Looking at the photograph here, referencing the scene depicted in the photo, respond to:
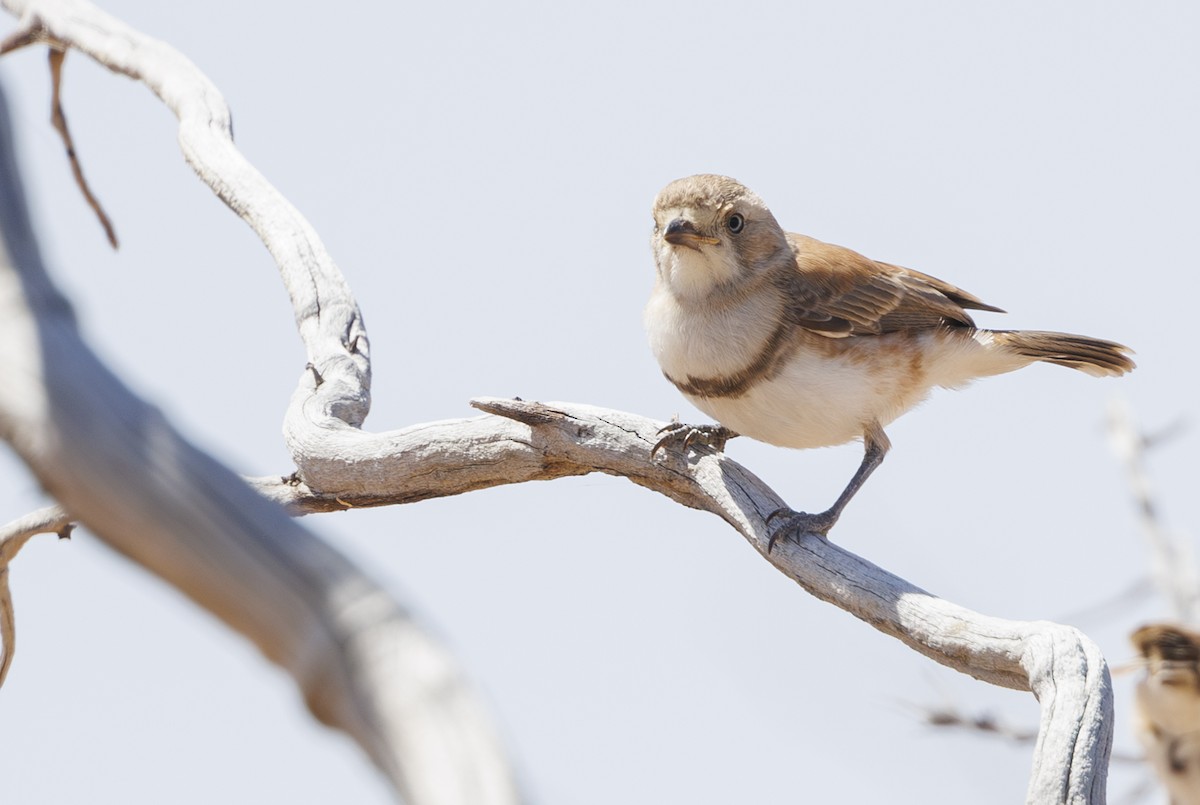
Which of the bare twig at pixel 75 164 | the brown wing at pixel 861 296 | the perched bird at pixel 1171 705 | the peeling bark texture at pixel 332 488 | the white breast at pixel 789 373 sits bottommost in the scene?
the perched bird at pixel 1171 705

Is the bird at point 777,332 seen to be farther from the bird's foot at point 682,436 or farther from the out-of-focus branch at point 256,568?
the out-of-focus branch at point 256,568

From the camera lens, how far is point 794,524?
4207 mm

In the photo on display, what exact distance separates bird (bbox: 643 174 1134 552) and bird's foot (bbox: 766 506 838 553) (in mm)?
28

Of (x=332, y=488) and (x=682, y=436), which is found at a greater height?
(x=682, y=436)

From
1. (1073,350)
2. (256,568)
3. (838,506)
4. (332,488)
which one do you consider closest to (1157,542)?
(1073,350)

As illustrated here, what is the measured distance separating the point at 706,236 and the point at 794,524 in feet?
4.22

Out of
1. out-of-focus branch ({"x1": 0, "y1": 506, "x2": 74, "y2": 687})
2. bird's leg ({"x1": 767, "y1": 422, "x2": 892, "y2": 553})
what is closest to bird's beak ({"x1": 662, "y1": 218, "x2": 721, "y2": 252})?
bird's leg ({"x1": 767, "y1": 422, "x2": 892, "y2": 553})

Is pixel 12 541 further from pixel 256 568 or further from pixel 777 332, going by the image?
pixel 256 568

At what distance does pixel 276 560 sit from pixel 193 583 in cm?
10

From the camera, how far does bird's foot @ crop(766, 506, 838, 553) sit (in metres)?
4.21

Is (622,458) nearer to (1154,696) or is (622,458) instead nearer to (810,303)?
(810,303)

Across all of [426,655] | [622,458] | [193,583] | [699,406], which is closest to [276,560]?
[193,583]

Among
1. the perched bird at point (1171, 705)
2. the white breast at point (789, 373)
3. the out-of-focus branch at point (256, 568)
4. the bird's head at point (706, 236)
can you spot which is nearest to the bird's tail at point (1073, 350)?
the white breast at point (789, 373)

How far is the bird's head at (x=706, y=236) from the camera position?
16.0 ft
